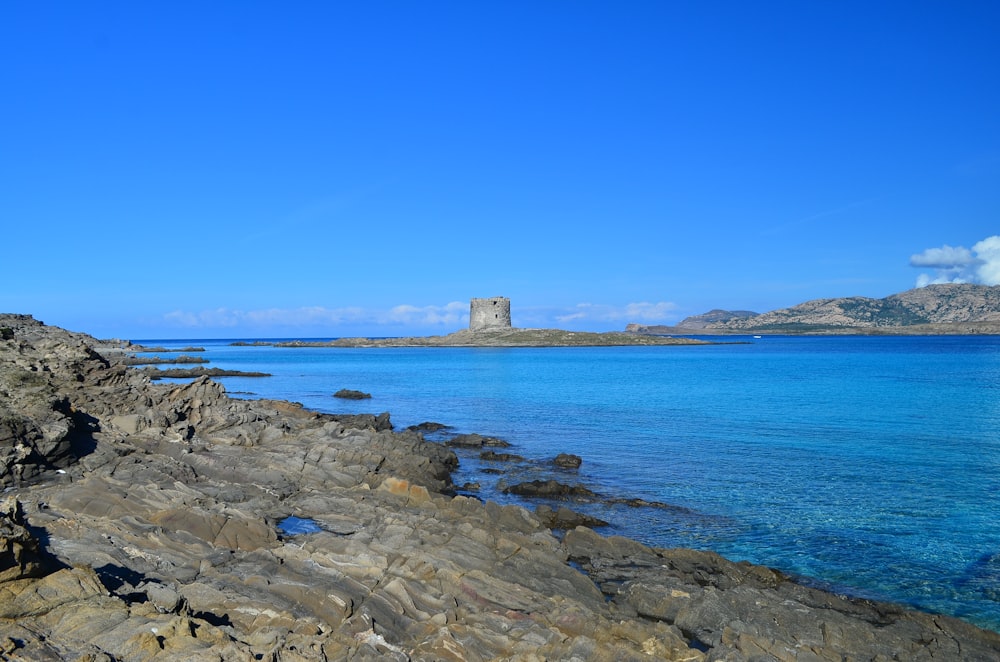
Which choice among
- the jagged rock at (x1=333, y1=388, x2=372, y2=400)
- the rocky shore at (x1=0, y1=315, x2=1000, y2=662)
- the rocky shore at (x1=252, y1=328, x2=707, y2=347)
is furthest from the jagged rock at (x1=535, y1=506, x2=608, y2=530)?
the rocky shore at (x1=252, y1=328, x2=707, y2=347)

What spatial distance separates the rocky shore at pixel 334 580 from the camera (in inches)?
329

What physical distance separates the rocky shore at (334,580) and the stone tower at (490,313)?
122m

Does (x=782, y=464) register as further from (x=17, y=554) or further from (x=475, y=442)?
(x=17, y=554)

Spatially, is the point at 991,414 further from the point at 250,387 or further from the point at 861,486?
the point at 250,387

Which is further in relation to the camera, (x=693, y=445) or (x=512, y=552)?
(x=693, y=445)

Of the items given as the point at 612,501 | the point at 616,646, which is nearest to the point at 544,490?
the point at 612,501

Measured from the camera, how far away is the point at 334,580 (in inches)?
440

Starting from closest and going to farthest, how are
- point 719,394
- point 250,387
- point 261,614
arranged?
point 261,614, point 719,394, point 250,387

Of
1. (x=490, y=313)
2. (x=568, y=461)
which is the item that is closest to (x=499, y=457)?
(x=568, y=461)

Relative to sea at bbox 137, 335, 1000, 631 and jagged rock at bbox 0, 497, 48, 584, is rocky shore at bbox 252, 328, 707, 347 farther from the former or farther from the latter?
jagged rock at bbox 0, 497, 48, 584

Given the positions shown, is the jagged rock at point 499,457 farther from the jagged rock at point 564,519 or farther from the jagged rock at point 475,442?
the jagged rock at point 564,519

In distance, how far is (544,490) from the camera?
22094mm

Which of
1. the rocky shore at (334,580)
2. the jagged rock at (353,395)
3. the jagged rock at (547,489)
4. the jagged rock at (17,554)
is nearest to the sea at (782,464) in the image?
the jagged rock at (547,489)

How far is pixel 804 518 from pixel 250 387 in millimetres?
53600
